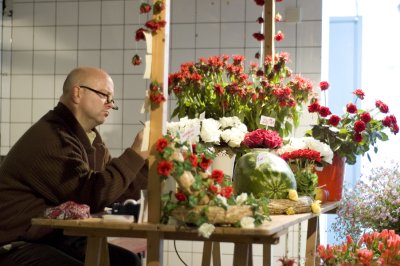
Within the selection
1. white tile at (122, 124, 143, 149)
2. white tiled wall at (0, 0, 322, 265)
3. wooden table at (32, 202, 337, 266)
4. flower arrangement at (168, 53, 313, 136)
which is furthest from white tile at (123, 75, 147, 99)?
wooden table at (32, 202, 337, 266)

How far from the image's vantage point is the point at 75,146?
2848 mm

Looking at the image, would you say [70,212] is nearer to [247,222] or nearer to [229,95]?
[247,222]

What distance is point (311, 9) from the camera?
4949mm

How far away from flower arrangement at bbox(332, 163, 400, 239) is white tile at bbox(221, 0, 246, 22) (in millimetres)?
1492

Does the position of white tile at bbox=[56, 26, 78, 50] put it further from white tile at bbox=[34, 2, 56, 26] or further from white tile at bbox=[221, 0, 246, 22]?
white tile at bbox=[221, 0, 246, 22]

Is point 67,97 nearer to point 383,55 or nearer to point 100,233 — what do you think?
point 100,233

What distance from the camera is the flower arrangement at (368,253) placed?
7.36ft

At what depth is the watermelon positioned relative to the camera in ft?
9.22

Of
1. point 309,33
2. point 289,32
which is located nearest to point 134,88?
point 289,32

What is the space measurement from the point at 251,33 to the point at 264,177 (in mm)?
2408

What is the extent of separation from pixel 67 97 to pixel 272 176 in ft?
3.24

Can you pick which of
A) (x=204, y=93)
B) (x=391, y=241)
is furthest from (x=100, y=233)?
(x=204, y=93)

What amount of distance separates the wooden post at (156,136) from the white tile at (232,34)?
2793mm

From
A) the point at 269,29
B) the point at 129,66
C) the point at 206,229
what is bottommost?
the point at 206,229
